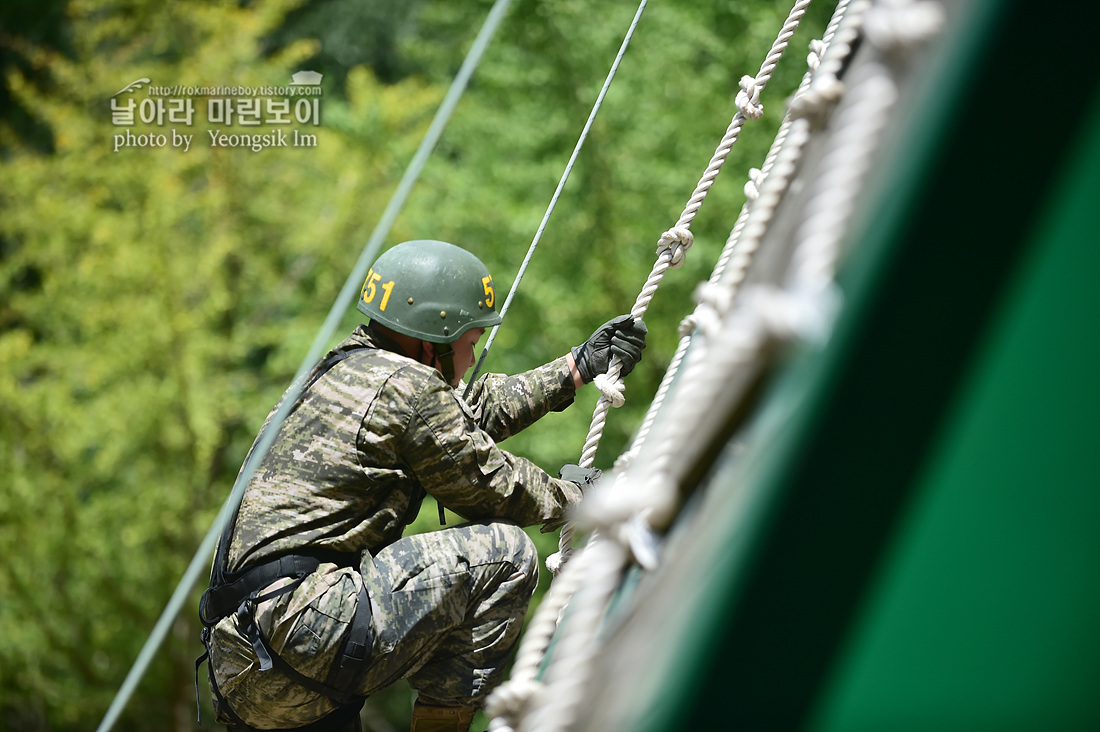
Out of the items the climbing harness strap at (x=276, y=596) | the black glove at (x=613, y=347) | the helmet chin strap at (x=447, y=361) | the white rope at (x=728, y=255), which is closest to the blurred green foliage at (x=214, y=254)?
the black glove at (x=613, y=347)

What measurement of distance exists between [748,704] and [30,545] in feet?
31.0

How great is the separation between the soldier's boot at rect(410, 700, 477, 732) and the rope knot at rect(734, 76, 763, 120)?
1.96 metres

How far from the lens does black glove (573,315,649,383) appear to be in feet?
10.4

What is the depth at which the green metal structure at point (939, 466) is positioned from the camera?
110 centimetres

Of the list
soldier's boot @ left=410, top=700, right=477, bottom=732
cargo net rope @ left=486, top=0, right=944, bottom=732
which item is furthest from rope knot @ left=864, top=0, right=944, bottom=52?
soldier's boot @ left=410, top=700, right=477, bottom=732

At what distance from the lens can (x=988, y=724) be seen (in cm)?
118

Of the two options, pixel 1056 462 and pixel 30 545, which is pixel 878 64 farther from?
pixel 30 545

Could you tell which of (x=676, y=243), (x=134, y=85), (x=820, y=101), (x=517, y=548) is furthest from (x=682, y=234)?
(x=134, y=85)

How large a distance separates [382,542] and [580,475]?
65cm

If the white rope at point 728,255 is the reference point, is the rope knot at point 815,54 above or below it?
above

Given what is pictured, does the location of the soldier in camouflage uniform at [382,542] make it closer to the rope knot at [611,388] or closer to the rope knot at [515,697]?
the rope knot at [611,388]

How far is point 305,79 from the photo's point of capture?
1102 cm

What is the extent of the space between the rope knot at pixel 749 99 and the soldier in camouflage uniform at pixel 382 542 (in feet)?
3.37

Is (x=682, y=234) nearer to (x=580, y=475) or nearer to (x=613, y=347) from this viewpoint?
(x=613, y=347)
